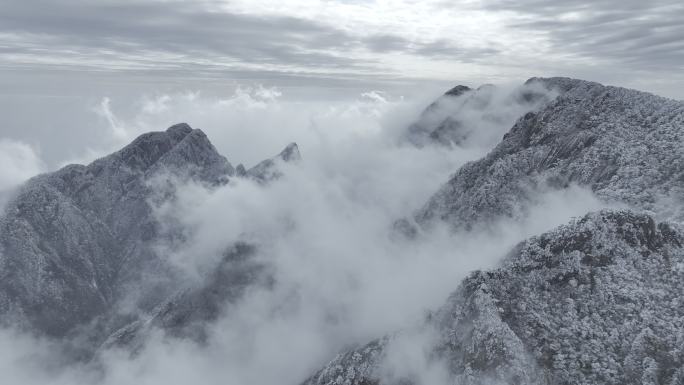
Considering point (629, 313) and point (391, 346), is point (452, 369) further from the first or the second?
point (629, 313)

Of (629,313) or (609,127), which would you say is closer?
(629,313)

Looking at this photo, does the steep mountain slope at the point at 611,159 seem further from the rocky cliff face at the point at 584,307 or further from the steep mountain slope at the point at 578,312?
the steep mountain slope at the point at 578,312

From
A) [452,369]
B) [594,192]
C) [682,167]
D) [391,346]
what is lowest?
[391,346]

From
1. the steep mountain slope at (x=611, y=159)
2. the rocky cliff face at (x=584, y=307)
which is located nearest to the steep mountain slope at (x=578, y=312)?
the rocky cliff face at (x=584, y=307)

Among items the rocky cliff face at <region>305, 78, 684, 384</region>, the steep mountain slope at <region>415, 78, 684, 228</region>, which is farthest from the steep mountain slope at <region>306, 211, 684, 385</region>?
the steep mountain slope at <region>415, 78, 684, 228</region>

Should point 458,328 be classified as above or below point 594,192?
below

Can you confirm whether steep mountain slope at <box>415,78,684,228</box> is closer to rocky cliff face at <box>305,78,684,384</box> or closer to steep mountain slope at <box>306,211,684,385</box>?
rocky cliff face at <box>305,78,684,384</box>

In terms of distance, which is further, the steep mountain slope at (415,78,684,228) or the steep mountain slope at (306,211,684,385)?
the steep mountain slope at (415,78,684,228)

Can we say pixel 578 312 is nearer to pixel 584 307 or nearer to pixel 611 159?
pixel 584 307

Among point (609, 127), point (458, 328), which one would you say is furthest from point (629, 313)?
point (609, 127)
